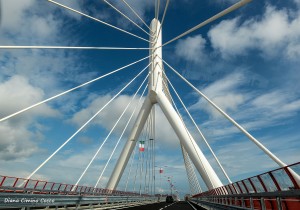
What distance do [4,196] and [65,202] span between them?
505cm

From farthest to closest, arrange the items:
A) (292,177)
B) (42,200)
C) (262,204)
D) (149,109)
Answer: (149,109) < (42,200) < (262,204) < (292,177)

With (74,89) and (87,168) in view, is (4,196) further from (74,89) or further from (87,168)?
(87,168)

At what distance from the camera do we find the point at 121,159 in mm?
31641

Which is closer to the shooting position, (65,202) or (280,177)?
(280,177)

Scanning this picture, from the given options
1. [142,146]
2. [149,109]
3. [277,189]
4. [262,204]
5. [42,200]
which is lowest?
[262,204]

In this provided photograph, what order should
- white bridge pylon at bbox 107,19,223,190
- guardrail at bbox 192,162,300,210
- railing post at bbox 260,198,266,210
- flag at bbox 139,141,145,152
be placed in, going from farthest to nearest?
flag at bbox 139,141,145,152 < white bridge pylon at bbox 107,19,223,190 < railing post at bbox 260,198,266,210 < guardrail at bbox 192,162,300,210

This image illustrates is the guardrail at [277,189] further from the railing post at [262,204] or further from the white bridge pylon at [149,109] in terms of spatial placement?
the white bridge pylon at [149,109]

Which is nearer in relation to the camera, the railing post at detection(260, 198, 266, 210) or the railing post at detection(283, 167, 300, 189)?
the railing post at detection(283, 167, 300, 189)

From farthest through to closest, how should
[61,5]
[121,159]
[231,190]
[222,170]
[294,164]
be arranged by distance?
[121,159] → [222,170] → [231,190] → [61,5] → [294,164]

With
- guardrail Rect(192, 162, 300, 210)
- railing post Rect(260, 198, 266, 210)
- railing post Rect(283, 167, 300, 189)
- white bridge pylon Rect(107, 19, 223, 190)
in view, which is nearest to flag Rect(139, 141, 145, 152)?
white bridge pylon Rect(107, 19, 223, 190)

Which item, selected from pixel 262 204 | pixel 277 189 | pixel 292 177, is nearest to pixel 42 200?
pixel 262 204

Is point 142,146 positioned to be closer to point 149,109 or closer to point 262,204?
point 149,109

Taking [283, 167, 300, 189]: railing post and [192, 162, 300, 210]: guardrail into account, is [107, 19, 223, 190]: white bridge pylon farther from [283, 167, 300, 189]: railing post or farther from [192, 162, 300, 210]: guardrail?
[283, 167, 300, 189]: railing post

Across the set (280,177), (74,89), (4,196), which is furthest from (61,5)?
(280,177)
